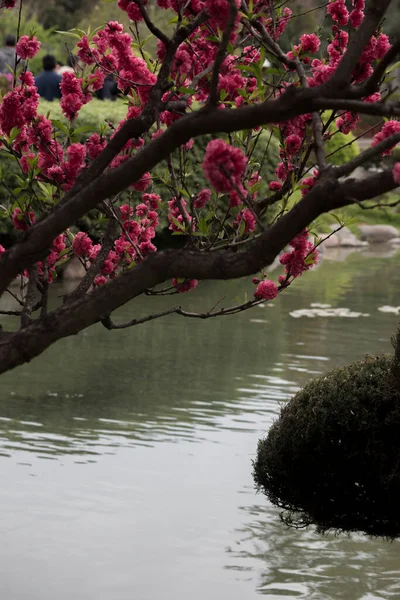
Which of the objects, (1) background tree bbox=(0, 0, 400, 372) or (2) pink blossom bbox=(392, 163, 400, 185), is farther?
(1) background tree bbox=(0, 0, 400, 372)

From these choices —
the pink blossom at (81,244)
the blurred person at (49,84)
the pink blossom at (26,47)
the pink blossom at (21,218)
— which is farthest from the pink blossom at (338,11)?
the blurred person at (49,84)

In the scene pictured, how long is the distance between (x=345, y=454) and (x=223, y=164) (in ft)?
8.73

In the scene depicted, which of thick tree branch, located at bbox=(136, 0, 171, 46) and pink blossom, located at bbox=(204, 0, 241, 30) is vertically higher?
thick tree branch, located at bbox=(136, 0, 171, 46)

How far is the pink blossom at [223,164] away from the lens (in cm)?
329

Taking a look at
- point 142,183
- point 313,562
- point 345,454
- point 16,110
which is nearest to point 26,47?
point 16,110

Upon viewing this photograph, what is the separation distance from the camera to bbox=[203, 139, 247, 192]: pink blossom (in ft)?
10.8

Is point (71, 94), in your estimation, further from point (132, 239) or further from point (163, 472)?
point (163, 472)

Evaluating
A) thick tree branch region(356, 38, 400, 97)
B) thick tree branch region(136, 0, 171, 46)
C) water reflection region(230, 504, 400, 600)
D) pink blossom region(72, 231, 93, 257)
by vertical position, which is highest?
thick tree branch region(136, 0, 171, 46)

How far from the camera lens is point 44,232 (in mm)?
3549

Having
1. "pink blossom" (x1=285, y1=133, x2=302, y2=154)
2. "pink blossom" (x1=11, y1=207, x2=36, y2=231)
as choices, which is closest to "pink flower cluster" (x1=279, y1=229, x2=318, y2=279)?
"pink blossom" (x1=285, y1=133, x2=302, y2=154)

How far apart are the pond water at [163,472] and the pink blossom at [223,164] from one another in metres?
2.39

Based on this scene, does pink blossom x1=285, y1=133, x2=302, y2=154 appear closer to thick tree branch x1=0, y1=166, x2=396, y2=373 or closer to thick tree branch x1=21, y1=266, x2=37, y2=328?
thick tree branch x1=21, y1=266, x2=37, y2=328

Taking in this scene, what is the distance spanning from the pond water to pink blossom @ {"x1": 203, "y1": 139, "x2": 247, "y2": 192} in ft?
7.85

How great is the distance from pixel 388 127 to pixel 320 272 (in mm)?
14732
